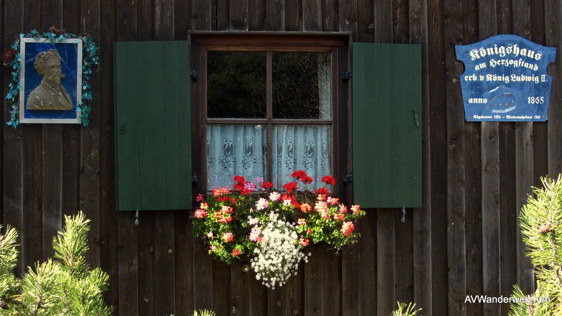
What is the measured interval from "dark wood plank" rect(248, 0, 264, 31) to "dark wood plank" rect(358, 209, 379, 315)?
4.91 ft

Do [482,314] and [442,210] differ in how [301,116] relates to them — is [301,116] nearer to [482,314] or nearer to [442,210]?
[442,210]

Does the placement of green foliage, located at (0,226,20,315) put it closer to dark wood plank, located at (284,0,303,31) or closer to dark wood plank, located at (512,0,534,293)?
dark wood plank, located at (284,0,303,31)

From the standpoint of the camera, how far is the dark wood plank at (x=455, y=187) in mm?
4070

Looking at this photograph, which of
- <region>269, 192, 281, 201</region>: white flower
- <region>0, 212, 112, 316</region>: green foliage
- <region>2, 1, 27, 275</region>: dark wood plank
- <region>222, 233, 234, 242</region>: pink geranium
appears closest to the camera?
<region>0, 212, 112, 316</region>: green foliage

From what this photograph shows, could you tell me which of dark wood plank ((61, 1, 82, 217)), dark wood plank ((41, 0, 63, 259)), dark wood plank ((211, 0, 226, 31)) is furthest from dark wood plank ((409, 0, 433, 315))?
dark wood plank ((41, 0, 63, 259))

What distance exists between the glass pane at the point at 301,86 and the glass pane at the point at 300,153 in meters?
0.11

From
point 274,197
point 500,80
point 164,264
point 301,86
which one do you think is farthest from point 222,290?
point 500,80

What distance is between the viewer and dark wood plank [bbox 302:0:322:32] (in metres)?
3.99

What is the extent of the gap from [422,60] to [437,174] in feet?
2.68

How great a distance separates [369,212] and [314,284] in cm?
63

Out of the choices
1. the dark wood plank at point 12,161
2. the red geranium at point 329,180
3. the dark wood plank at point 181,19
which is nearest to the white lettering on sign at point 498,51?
the red geranium at point 329,180

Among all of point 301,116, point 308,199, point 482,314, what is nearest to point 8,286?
point 308,199

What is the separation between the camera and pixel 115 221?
389 centimetres

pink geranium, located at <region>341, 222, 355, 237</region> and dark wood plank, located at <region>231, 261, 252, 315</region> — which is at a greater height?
pink geranium, located at <region>341, 222, 355, 237</region>
